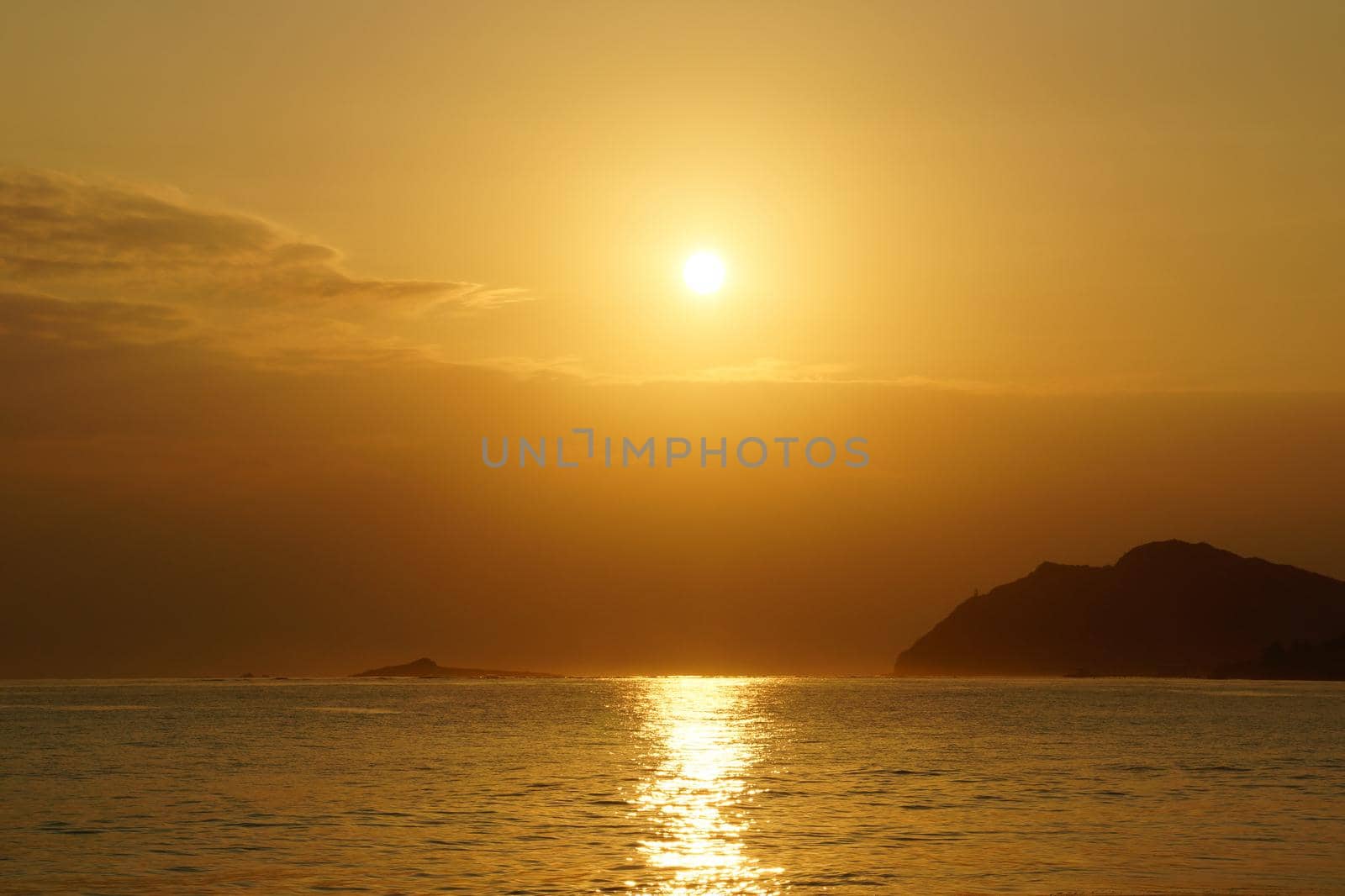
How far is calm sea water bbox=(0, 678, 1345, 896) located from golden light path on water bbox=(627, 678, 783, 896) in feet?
0.62

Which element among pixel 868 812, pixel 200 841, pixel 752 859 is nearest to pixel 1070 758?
pixel 868 812

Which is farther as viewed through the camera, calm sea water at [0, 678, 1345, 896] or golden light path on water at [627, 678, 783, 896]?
calm sea water at [0, 678, 1345, 896]

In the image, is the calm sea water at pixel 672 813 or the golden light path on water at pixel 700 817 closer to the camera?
the golden light path on water at pixel 700 817

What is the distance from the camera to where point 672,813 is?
5606 cm

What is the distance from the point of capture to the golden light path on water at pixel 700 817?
131ft

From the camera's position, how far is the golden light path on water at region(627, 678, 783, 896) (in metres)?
39.9

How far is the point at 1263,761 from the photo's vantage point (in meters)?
85.6

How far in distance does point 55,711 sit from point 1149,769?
13973 centimetres

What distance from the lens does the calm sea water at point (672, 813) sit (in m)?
41.4

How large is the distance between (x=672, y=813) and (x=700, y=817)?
1.72 meters

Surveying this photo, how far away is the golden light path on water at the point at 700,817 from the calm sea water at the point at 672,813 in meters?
0.19

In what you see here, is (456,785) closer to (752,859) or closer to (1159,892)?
(752,859)

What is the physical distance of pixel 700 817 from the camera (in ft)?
180

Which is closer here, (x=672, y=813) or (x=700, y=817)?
(x=700, y=817)
